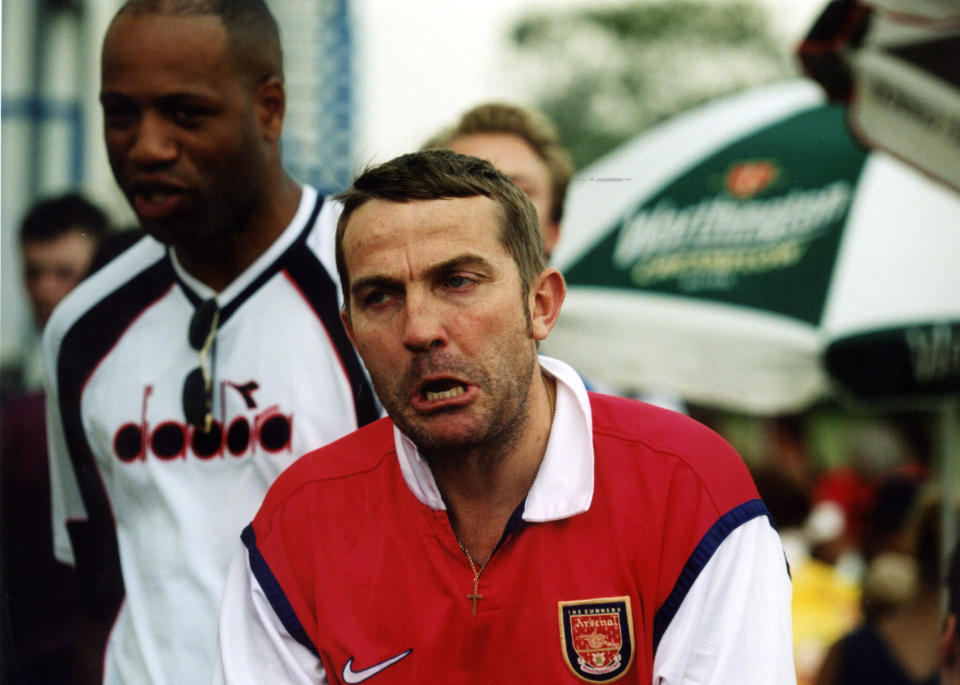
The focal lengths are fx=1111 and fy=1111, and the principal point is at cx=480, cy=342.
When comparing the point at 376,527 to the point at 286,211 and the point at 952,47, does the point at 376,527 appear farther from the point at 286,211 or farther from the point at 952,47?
the point at 952,47

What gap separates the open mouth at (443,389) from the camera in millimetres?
1672

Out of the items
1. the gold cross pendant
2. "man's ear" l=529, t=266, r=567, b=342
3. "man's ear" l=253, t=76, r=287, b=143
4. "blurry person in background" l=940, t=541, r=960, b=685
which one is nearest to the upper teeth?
"man's ear" l=529, t=266, r=567, b=342

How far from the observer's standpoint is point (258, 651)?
1814mm

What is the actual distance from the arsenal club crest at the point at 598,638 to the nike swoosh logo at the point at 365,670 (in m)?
0.26

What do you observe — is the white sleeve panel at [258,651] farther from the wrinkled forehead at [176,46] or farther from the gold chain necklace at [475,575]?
the wrinkled forehead at [176,46]

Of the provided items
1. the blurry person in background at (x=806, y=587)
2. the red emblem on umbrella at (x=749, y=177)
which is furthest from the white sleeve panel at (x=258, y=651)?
the blurry person in background at (x=806, y=587)

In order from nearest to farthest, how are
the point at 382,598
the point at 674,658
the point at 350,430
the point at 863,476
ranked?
the point at 674,658
the point at 382,598
the point at 350,430
the point at 863,476

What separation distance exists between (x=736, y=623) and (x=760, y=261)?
1.62 metres

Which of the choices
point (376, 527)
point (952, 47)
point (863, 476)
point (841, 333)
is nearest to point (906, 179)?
point (841, 333)

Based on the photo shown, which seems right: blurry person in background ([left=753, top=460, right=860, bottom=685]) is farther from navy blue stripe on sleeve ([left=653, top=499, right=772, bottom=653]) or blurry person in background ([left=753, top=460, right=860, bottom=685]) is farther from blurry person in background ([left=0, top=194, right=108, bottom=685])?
blurry person in background ([left=0, top=194, right=108, bottom=685])

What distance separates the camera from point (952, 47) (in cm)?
248

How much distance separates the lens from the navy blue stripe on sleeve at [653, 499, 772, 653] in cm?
164

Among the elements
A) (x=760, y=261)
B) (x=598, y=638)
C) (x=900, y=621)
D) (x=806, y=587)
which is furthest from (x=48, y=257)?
(x=806, y=587)

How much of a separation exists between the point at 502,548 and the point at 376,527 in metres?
0.22
